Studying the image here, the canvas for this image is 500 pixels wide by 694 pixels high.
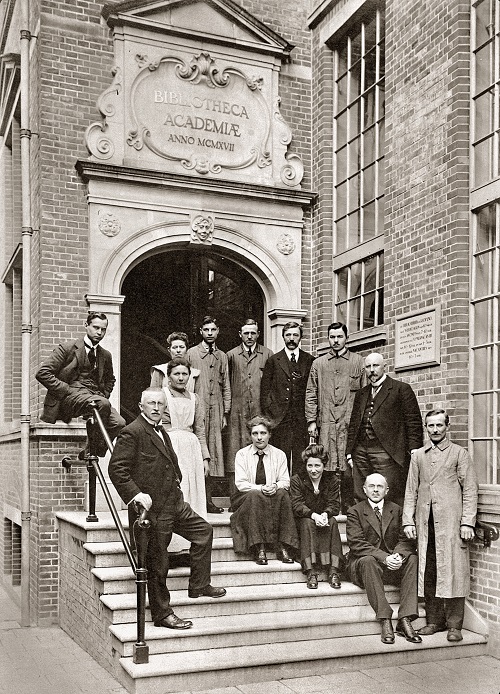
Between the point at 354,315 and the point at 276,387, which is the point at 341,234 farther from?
the point at 276,387

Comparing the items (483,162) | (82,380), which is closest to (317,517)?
(82,380)

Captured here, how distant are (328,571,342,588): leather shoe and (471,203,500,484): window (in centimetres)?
148

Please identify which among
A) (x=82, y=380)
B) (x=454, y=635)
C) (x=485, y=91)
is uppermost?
(x=485, y=91)

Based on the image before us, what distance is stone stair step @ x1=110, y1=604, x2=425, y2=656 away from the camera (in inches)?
217

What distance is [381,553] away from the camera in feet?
20.9

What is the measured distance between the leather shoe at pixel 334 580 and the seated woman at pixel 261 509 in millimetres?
385

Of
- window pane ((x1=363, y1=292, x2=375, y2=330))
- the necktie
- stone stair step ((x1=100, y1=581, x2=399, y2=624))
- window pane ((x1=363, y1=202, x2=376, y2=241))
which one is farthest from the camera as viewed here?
window pane ((x1=363, y1=202, x2=376, y2=241))

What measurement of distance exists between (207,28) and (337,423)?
4.99 metres

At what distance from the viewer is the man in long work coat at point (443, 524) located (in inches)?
244

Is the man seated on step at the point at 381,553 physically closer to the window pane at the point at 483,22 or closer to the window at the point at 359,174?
the window at the point at 359,174

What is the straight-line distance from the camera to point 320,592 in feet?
21.0

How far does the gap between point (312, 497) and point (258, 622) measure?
124 centimetres

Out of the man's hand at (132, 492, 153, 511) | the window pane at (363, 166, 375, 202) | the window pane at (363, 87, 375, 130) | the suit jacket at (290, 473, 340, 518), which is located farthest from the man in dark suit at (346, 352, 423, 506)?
the window pane at (363, 87, 375, 130)

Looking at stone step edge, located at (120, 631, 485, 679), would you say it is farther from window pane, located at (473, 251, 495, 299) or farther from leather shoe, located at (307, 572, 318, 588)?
window pane, located at (473, 251, 495, 299)
